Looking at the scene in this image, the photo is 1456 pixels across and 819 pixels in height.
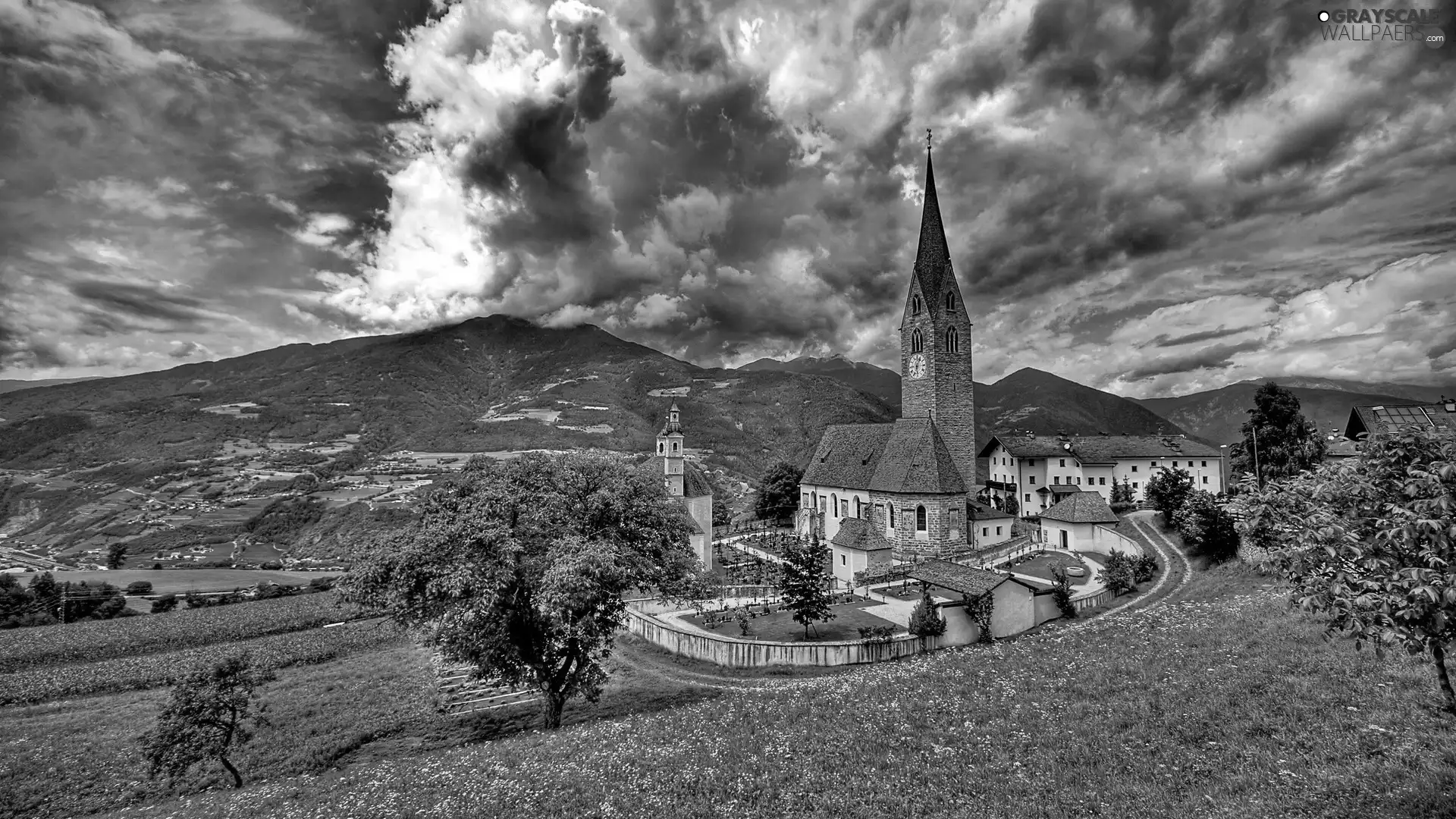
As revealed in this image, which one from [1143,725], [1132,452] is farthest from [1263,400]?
[1143,725]

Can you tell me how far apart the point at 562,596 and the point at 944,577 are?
16597mm

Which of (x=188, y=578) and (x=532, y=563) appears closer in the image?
(x=532, y=563)

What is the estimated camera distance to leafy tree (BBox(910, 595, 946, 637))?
22281mm

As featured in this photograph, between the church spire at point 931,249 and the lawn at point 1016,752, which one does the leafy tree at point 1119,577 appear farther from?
the church spire at point 931,249

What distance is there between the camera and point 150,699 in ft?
87.3

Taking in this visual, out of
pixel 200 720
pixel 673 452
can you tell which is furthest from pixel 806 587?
pixel 673 452

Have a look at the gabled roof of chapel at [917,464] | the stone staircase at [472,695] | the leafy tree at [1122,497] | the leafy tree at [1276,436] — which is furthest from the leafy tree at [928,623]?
the leafy tree at [1122,497]

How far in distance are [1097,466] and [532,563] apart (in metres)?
63.0

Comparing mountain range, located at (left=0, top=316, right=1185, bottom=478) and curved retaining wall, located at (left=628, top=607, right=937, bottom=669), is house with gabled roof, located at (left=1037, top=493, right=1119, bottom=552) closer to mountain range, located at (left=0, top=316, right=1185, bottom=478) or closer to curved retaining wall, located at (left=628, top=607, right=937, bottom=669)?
curved retaining wall, located at (left=628, top=607, right=937, bottom=669)

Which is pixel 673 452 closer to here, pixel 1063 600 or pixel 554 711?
pixel 1063 600

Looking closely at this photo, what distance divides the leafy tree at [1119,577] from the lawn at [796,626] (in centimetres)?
1087

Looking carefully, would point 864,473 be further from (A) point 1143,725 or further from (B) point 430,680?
(A) point 1143,725

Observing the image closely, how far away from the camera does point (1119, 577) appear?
87.9 ft

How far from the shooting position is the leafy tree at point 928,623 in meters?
22.3
